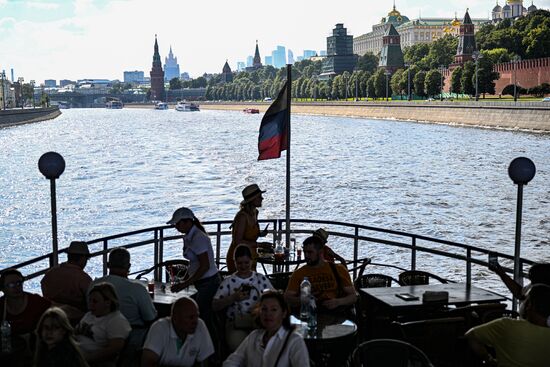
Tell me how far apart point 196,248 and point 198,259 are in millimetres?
99

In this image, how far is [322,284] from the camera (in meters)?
6.16

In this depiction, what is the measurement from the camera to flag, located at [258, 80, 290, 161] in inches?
364

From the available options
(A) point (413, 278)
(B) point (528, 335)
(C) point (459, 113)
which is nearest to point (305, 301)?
(B) point (528, 335)

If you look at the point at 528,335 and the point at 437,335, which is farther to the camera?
the point at 437,335

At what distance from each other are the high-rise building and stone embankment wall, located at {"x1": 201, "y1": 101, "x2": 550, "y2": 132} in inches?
2056

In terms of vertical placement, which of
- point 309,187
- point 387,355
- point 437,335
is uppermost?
point 387,355

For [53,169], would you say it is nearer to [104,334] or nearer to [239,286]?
[239,286]

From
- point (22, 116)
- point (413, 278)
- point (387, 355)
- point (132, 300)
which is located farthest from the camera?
point (22, 116)

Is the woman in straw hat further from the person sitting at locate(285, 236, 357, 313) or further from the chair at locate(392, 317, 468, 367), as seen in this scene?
the chair at locate(392, 317, 468, 367)

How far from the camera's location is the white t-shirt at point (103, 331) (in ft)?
16.7

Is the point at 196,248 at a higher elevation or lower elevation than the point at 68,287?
higher

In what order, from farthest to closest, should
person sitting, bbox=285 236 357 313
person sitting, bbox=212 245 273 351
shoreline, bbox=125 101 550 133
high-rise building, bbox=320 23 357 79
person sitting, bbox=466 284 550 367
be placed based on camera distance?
high-rise building, bbox=320 23 357 79, shoreline, bbox=125 101 550 133, person sitting, bbox=285 236 357 313, person sitting, bbox=212 245 273 351, person sitting, bbox=466 284 550 367

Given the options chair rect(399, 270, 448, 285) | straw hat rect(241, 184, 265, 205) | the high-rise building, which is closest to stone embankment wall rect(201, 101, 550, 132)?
the high-rise building

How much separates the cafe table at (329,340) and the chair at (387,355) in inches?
27.6
